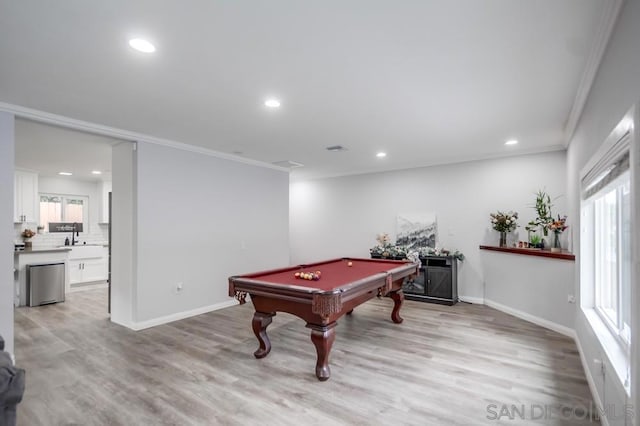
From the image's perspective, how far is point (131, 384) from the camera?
2.76 metres

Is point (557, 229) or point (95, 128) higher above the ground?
point (95, 128)

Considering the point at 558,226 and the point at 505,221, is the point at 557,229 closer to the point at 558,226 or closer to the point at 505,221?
the point at 558,226

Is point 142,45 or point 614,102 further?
point 142,45

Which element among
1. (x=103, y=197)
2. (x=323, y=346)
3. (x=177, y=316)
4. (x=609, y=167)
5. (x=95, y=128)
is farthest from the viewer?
(x=103, y=197)

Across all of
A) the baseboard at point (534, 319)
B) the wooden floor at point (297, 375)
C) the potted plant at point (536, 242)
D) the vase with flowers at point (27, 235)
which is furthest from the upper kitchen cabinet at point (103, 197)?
the potted plant at point (536, 242)

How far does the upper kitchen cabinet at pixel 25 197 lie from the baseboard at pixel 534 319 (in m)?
8.74

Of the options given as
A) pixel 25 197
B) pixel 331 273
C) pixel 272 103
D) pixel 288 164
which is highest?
pixel 272 103

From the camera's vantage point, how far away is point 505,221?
525 cm

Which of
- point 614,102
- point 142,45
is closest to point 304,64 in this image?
point 142,45

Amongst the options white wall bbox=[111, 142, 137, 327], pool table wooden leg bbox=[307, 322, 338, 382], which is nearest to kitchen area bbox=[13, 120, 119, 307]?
A: white wall bbox=[111, 142, 137, 327]

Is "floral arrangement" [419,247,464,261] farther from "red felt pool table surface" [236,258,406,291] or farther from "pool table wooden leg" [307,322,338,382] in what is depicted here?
"pool table wooden leg" [307,322,338,382]

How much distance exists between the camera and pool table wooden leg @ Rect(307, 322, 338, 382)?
2.83 meters

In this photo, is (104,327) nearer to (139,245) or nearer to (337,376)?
(139,245)

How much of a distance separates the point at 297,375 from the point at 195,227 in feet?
9.44
